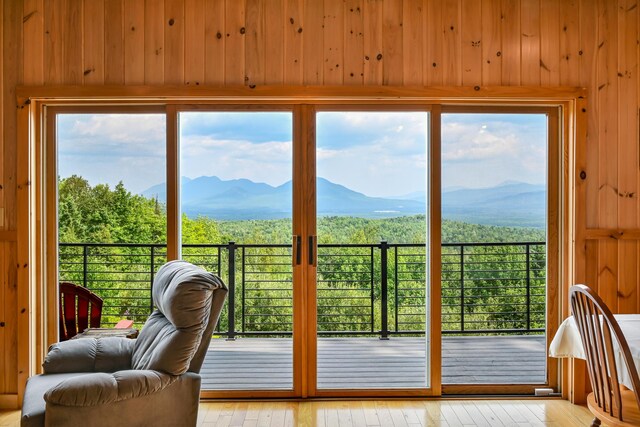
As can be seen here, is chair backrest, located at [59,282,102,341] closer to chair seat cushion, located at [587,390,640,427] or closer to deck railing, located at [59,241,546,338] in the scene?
deck railing, located at [59,241,546,338]

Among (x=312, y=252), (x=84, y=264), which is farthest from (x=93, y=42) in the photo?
(x=312, y=252)

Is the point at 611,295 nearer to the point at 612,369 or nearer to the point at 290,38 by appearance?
the point at 612,369

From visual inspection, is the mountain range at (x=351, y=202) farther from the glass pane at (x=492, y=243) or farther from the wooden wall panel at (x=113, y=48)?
the wooden wall panel at (x=113, y=48)

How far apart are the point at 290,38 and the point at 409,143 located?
1.11m

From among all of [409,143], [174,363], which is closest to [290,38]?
[409,143]

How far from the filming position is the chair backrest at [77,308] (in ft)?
11.1

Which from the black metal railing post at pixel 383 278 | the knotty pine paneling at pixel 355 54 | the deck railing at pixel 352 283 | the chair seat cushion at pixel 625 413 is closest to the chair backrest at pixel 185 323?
the deck railing at pixel 352 283

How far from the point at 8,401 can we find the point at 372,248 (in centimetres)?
271

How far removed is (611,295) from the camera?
11.1 ft

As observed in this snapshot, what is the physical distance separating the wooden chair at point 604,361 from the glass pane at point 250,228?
6.11ft

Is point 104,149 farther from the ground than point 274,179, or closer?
farther from the ground

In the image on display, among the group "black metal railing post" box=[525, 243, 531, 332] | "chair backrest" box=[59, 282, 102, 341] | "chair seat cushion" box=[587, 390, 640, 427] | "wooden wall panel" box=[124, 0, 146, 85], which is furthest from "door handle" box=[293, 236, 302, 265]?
"chair seat cushion" box=[587, 390, 640, 427]

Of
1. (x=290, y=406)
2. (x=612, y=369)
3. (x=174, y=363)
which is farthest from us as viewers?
(x=290, y=406)

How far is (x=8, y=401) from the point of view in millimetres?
3291
